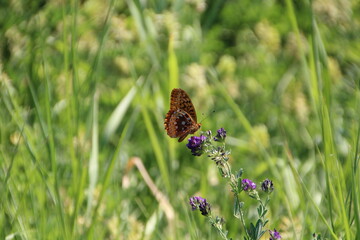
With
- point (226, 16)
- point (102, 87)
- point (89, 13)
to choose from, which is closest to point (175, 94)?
point (102, 87)

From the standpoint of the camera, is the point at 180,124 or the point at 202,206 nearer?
the point at 202,206

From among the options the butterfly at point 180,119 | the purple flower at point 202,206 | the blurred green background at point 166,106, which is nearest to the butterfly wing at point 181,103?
the butterfly at point 180,119

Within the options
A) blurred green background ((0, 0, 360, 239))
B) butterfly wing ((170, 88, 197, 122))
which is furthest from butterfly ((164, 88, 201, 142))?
blurred green background ((0, 0, 360, 239))

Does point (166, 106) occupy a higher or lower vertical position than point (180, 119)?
lower

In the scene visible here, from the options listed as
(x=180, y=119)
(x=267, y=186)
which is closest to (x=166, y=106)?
(x=180, y=119)

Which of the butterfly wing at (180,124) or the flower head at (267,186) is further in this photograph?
the butterfly wing at (180,124)

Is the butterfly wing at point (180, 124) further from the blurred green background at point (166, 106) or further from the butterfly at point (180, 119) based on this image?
the blurred green background at point (166, 106)

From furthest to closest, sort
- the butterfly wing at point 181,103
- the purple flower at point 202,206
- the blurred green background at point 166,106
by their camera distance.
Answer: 1. the blurred green background at point 166,106
2. the butterfly wing at point 181,103
3. the purple flower at point 202,206

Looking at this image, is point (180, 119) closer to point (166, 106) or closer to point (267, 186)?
point (267, 186)
